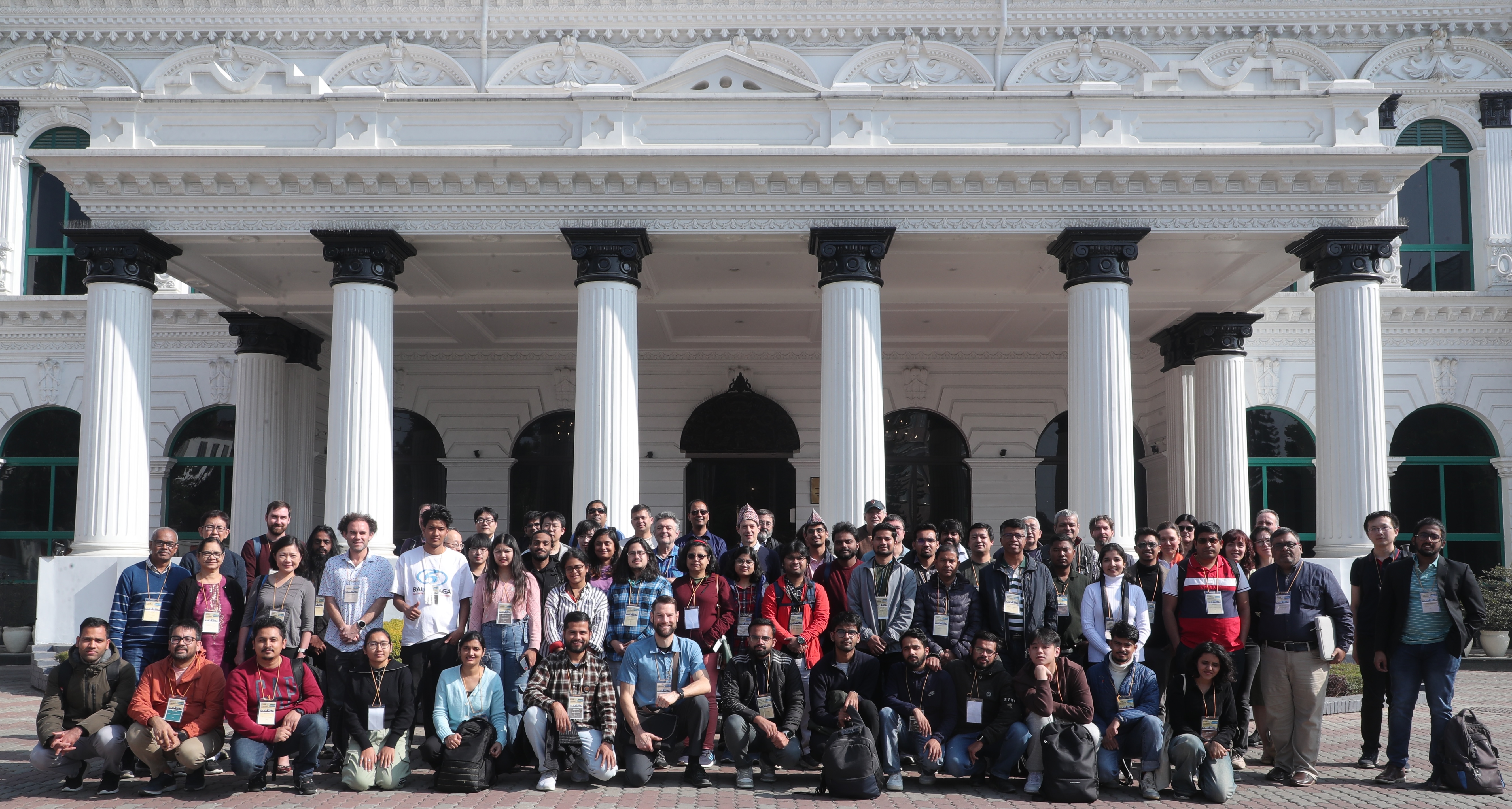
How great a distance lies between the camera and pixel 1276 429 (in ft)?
65.9

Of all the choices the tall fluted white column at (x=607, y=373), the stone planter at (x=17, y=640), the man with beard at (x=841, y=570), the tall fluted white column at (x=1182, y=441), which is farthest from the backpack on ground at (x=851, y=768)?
the stone planter at (x=17, y=640)

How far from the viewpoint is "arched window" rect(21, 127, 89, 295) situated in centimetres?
2009

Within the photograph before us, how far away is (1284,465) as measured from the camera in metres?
20.1

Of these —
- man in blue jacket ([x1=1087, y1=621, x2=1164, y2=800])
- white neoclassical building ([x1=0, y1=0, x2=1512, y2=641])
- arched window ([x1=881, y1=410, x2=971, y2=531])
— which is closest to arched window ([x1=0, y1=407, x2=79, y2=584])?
white neoclassical building ([x1=0, y1=0, x2=1512, y2=641])

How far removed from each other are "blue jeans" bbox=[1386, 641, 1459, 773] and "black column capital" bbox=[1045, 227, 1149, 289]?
20.8ft

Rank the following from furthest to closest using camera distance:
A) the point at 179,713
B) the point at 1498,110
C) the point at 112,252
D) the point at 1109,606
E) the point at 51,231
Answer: the point at 51,231, the point at 1498,110, the point at 112,252, the point at 1109,606, the point at 179,713

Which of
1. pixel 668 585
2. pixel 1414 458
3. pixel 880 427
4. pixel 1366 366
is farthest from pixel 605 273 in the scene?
pixel 1414 458

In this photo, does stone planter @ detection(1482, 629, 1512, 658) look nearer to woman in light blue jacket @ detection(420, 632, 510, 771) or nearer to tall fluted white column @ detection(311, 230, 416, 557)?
woman in light blue jacket @ detection(420, 632, 510, 771)

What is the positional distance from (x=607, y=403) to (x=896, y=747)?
6808 millimetres

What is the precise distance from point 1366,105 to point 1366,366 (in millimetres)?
3158

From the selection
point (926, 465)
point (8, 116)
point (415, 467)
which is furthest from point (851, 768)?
point (8, 116)

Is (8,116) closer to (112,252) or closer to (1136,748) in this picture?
(112,252)

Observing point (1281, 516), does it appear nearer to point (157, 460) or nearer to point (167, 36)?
point (157, 460)

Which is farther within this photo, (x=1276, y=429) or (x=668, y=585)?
(x=1276, y=429)
